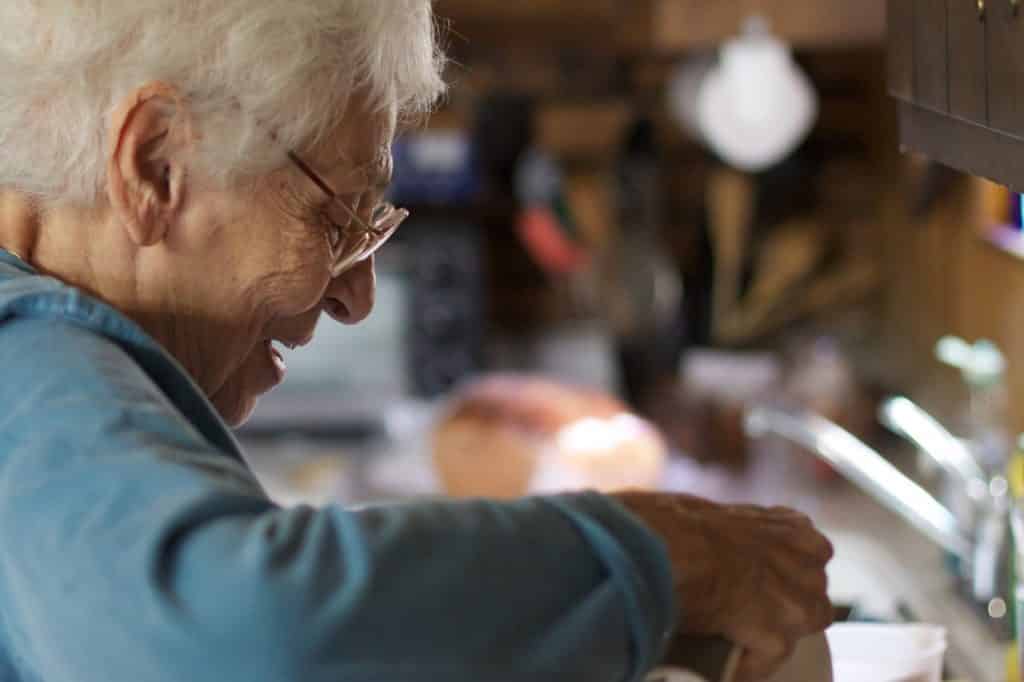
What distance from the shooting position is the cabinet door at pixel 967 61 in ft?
3.33

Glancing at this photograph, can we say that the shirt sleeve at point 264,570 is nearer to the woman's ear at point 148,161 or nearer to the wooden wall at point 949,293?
the woman's ear at point 148,161

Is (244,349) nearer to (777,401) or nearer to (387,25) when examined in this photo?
(387,25)

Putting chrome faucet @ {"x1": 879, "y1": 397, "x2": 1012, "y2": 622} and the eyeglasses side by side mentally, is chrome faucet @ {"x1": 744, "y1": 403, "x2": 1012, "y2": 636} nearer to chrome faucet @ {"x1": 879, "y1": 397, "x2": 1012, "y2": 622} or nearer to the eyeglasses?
chrome faucet @ {"x1": 879, "y1": 397, "x2": 1012, "y2": 622}

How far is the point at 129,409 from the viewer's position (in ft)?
2.25

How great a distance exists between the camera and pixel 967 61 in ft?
3.43

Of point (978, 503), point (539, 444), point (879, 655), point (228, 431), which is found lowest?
point (539, 444)

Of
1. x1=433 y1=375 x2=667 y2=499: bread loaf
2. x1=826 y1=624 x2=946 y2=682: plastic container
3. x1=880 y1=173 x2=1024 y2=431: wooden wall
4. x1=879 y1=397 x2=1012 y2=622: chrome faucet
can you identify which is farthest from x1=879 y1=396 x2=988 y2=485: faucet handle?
x1=826 y1=624 x2=946 y2=682: plastic container

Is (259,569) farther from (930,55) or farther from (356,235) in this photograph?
(930,55)

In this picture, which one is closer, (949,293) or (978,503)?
(978,503)

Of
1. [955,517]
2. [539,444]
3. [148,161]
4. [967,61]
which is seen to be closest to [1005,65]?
[967,61]

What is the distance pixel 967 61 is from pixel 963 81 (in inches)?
0.8

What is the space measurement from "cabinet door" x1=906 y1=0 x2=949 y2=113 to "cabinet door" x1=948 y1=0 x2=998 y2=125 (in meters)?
0.02

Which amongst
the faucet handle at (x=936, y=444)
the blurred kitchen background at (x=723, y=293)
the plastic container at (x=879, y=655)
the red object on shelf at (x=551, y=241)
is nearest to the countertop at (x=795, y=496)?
the blurred kitchen background at (x=723, y=293)

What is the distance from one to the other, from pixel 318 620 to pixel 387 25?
1.19 ft
